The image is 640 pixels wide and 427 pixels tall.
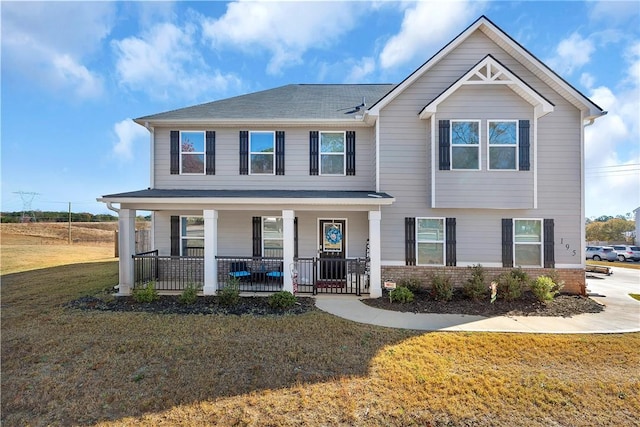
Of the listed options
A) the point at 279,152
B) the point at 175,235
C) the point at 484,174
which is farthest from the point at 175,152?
the point at 484,174

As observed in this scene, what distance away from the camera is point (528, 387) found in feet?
14.1

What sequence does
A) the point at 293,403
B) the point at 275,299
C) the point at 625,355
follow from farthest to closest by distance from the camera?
the point at 275,299 < the point at 625,355 < the point at 293,403

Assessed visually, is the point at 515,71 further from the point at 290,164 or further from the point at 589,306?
the point at 290,164

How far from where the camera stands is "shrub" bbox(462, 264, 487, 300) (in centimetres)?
877

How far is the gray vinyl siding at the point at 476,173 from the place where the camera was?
934cm

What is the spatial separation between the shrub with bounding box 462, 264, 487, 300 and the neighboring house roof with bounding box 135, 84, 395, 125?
6797mm

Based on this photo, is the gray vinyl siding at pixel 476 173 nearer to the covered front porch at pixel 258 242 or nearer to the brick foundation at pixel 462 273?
the brick foundation at pixel 462 273

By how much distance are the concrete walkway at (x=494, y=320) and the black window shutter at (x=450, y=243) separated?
8.22ft

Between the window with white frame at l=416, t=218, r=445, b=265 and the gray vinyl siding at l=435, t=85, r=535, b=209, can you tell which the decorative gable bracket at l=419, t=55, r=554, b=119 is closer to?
the gray vinyl siding at l=435, t=85, r=535, b=209

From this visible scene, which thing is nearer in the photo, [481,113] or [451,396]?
[451,396]

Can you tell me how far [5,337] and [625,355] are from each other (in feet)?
40.4

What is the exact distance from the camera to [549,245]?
31.7 feet

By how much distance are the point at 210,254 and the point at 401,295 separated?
6.05 metres

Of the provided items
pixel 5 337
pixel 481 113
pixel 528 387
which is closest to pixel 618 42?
pixel 481 113
